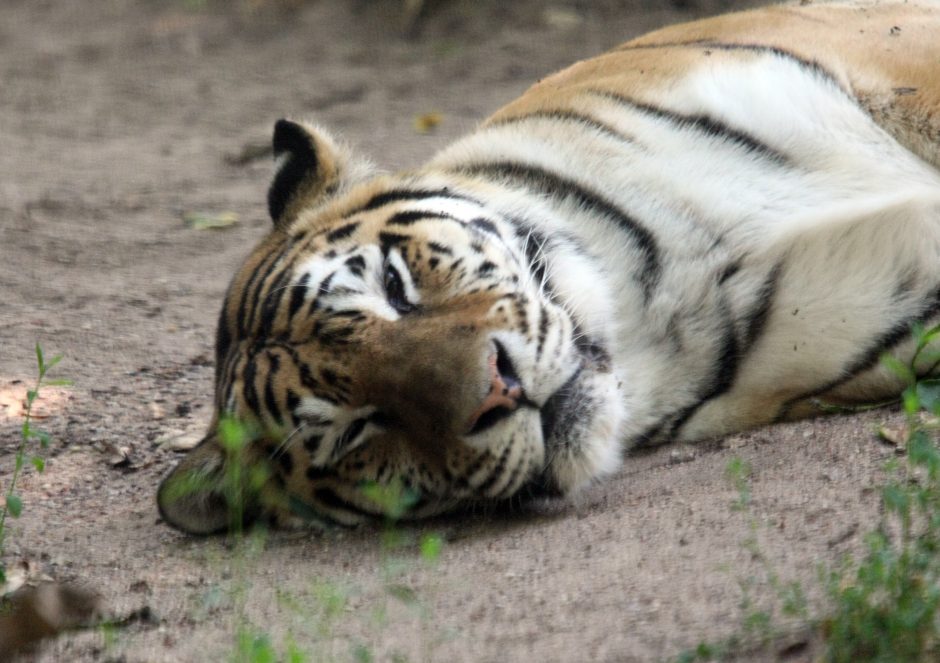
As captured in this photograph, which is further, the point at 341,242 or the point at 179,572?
the point at 341,242

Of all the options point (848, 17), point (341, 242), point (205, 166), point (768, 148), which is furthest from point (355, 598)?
point (205, 166)

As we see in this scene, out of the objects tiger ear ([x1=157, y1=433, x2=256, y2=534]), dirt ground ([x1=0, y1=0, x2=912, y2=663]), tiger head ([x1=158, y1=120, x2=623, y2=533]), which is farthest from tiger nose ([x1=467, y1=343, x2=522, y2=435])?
tiger ear ([x1=157, y1=433, x2=256, y2=534])

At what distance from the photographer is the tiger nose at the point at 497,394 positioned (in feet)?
9.37

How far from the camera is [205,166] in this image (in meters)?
7.01

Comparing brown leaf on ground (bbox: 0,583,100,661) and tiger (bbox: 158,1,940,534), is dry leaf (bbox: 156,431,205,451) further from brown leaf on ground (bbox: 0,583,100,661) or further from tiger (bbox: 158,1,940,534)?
brown leaf on ground (bbox: 0,583,100,661)

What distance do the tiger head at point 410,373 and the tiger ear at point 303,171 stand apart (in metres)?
0.29

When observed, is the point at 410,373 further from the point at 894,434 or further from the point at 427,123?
the point at 427,123

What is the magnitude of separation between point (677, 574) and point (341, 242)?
1.33 metres

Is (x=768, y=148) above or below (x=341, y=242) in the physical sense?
above

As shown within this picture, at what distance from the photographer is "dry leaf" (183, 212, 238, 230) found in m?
6.01

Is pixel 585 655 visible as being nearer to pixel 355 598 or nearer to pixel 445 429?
pixel 355 598

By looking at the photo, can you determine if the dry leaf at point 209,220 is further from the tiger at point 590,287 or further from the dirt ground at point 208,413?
the tiger at point 590,287

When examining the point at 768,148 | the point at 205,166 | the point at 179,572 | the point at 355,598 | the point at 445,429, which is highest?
the point at 768,148

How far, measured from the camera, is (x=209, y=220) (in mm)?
6082
